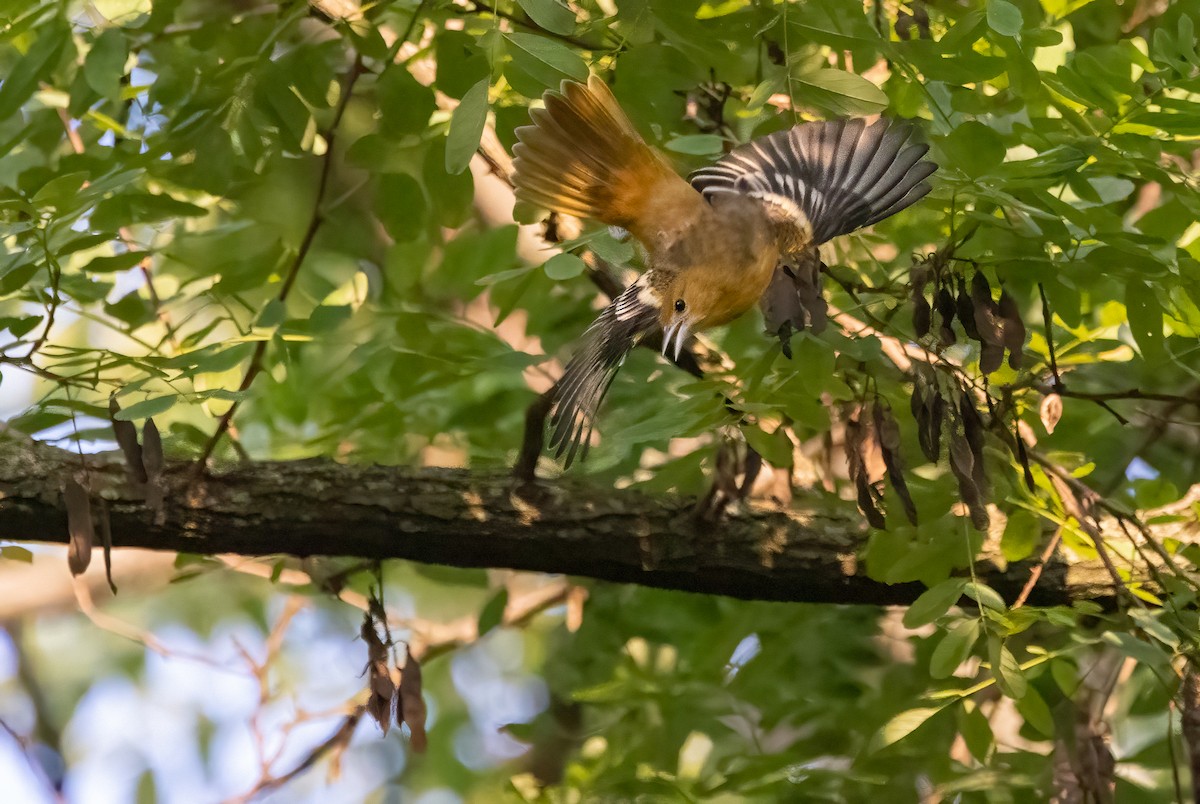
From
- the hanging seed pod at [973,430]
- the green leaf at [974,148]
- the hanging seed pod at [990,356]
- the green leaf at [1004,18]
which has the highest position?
the green leaf at [1004,18]

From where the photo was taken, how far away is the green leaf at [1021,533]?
6.40 ft

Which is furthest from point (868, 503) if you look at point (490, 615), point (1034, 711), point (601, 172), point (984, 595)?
point (490, 615)

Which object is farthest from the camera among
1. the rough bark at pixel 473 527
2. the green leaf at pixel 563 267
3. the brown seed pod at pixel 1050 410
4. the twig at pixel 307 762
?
the twig at pixel 307 762

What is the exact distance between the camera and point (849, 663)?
2600 mm

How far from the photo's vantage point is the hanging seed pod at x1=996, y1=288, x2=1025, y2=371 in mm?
1705

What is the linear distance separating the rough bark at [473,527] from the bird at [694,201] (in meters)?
0.33

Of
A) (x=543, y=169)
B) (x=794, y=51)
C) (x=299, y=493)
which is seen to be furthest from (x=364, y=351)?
(x=794, y=51)

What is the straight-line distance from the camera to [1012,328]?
1.71 meters

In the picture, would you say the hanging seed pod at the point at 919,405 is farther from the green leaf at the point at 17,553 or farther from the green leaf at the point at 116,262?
the green leaf at the point at 17,553

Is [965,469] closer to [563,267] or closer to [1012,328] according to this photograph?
[1012,328]

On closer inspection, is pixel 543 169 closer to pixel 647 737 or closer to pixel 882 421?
pixel 882 421

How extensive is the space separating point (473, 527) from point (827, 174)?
864 millimetres

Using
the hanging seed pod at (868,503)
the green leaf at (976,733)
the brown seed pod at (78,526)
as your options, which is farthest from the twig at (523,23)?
the green leaf at (976,733)

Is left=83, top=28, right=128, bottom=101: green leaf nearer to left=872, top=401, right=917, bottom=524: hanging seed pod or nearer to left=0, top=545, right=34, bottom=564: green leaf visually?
left=0, top=545, right=34, bottom=564: green leaf
